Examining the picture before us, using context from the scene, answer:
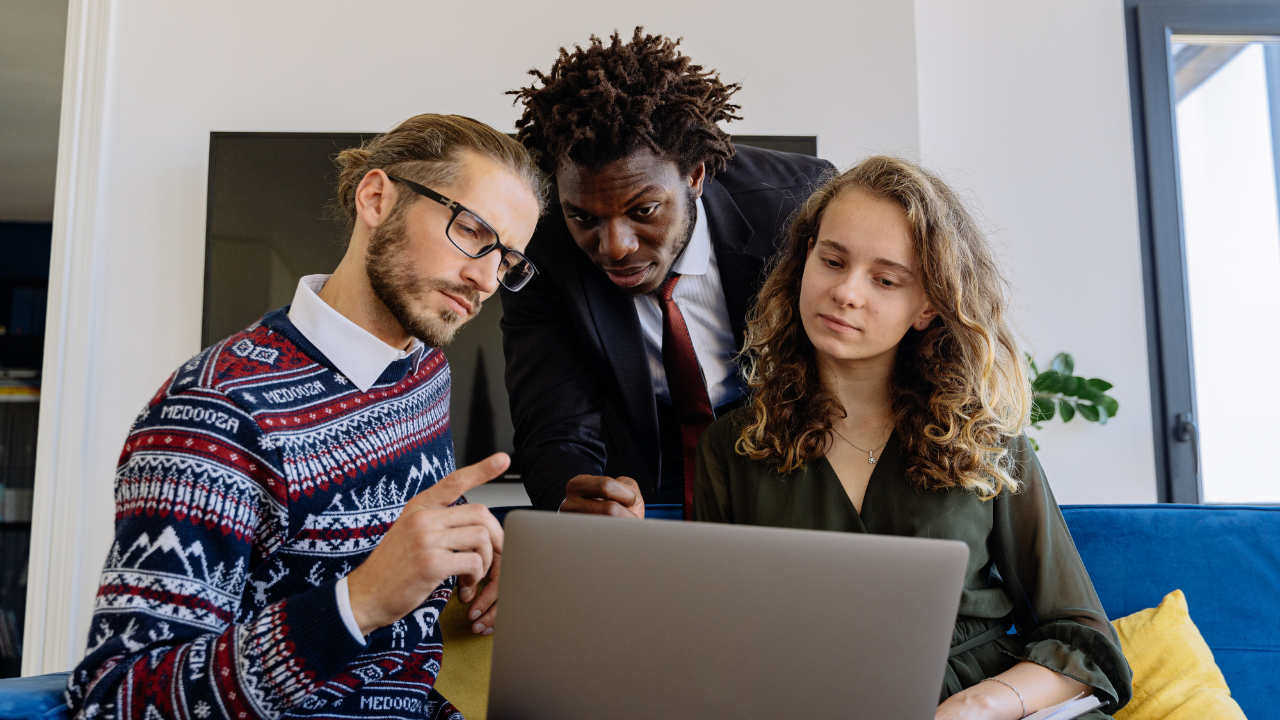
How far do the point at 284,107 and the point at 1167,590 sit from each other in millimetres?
2809

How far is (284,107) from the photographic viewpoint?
8.89 feet

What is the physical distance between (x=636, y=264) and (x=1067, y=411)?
2.05 m

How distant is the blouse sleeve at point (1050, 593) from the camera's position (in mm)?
1106

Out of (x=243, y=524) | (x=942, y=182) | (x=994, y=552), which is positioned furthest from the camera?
(x=942, y=182)

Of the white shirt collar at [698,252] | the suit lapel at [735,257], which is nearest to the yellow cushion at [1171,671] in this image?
the suit lapel at [735,257]

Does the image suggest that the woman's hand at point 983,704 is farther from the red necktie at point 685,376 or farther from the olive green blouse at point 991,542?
the red necktie at point 685,376

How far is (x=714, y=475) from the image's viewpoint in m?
1.39

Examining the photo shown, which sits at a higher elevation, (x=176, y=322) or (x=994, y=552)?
(x=176, y=322)

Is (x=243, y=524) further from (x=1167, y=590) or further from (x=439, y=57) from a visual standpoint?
(x=439, y=57)

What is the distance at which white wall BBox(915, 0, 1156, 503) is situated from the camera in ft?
9.65

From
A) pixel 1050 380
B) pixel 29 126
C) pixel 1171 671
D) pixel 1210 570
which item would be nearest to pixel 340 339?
pixel 1171 671

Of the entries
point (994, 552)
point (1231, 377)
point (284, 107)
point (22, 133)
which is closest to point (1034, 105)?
point (1231, 377)

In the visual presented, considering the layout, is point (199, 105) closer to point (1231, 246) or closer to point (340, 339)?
point (340, 339)

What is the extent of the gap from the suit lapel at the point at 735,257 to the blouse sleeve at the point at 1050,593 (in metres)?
0.62
